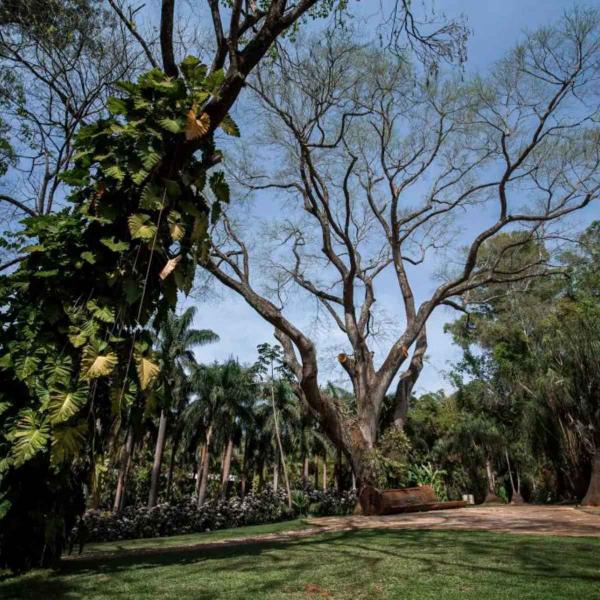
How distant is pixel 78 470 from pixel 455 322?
93.2 feet

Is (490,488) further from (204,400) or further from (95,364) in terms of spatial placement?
(95,364)

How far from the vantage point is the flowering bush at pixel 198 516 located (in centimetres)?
1653

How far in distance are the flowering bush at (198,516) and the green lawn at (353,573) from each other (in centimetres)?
1110

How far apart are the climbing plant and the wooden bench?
27.4 feet

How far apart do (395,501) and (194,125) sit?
10.3m

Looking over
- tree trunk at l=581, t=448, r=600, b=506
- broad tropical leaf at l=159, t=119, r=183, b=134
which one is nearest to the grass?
broad tropical leaf at l=159, t=119, r=183, b=134

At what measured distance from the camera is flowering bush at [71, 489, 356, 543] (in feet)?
54.2

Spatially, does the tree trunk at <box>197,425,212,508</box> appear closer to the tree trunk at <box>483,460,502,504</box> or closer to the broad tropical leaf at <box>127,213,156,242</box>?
the tree trunk at <box>483,460,502,504</box>

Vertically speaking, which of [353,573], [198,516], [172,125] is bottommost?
[353,573]

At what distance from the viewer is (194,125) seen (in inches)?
207

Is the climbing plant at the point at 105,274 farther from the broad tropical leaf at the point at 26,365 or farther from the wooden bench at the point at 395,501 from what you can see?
the wooden bench at the point at 395,501

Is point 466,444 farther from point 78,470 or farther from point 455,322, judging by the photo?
point 78,470

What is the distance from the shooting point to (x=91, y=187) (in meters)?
5.66

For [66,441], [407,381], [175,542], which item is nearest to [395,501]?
[407,381]
